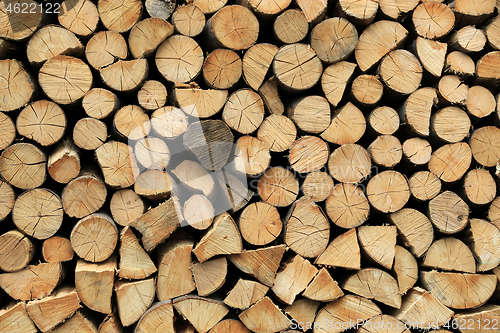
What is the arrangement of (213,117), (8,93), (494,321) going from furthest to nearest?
1. (494,321)
2. (213,117)
3. (8,93)

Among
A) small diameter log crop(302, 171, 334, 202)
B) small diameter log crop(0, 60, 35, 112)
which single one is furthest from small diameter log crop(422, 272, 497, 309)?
Answer: small diameter log crop(0, 60, 35, 112)

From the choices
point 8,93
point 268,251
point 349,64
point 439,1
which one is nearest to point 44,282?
point 8,93

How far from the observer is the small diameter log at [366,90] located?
8.84 ft

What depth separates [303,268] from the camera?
253 centimetres

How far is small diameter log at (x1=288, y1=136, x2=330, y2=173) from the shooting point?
2.53 m

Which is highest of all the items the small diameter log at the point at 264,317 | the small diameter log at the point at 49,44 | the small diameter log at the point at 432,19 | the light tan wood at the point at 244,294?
the small diameter log at the point at 432,19

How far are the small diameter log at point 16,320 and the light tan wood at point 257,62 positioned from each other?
229 centimetres

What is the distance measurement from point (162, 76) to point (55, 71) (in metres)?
0.74

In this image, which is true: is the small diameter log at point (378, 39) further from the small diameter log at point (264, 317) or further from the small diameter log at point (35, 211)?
the small diameter log at point (35, 211)

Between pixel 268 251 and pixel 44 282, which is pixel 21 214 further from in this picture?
pixel 268 251

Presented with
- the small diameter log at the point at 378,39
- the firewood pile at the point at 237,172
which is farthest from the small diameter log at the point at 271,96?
the small diameter log at the point at 378,39

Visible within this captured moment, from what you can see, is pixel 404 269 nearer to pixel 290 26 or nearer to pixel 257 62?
pixel 257 62

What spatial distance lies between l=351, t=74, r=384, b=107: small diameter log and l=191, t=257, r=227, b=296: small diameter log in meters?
1.62

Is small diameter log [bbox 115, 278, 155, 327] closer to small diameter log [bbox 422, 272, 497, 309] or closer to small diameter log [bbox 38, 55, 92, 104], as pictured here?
small diameter log [bbox 38, 55, 92, 104]
